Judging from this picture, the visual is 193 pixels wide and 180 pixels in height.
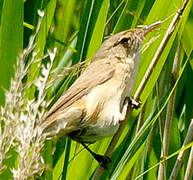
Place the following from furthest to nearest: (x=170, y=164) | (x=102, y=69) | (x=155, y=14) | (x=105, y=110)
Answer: (x=170, y=164) → (x=102, y=69) → (x=105, y=110) → (x=155, y=14)

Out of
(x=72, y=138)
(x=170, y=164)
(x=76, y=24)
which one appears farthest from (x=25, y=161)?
(x=76, y=24)

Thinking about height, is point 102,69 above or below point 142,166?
above

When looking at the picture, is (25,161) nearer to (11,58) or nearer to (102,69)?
(11,58)

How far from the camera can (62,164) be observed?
1756mm

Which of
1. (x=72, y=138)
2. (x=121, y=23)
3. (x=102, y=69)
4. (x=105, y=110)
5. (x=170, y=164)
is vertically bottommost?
(x=170, y=164)

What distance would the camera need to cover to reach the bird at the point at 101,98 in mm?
1756

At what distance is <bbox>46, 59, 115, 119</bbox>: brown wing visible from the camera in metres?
1.78

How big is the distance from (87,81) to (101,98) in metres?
0.11

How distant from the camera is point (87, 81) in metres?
1.93

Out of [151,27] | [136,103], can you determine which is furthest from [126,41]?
[136,103]

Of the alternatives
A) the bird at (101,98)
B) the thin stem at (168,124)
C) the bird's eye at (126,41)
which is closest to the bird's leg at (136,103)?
the bird at (101,98)

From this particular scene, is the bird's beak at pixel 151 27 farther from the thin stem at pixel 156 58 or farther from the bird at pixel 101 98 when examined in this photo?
the thin stem at pixel 156 58

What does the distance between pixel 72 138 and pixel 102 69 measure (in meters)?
0.33

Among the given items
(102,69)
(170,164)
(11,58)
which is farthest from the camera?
Result: (170,164)
